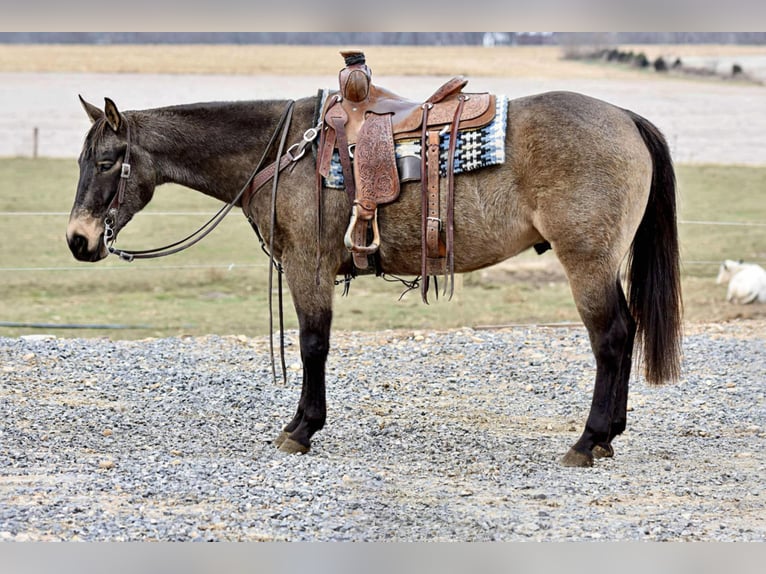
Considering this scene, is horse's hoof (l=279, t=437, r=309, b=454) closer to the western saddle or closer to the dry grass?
the western saddle

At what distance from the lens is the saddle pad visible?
4.59 meters

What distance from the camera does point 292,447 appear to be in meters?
4.94

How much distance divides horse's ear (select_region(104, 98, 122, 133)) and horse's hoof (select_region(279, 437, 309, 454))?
1.89 metres

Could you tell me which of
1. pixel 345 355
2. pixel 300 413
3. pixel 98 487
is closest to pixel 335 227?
pixel 300 413

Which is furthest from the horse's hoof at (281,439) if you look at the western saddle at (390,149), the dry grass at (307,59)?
the dry grass at (307,59)

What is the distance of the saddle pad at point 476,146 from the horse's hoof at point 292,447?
1.62 meters

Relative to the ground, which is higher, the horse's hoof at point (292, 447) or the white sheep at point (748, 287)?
the horse's hoof at point (292, 447)

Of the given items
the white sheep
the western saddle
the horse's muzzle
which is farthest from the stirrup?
the white sheep

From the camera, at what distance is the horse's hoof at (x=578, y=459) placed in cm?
472

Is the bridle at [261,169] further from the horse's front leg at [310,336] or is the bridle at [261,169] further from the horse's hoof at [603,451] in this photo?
the horse's hoof at [603,451]

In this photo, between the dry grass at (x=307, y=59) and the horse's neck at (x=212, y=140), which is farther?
the dry grass at (x=307, y=59)

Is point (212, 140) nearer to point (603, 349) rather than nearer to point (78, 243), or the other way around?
point (78, 243)

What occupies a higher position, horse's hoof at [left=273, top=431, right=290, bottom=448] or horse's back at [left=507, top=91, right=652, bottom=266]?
horse's back at [left=507, top=91, right=652, bottom=266]

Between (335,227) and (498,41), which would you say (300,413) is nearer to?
(335,227)
